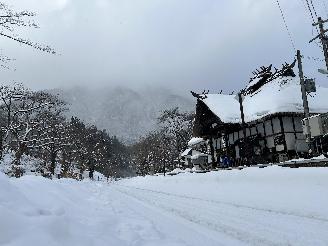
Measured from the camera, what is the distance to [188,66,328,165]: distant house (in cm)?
2766

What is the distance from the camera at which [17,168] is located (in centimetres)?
2045

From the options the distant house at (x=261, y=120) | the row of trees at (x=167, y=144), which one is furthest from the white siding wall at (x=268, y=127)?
the row of trees at (x=167, y=144)

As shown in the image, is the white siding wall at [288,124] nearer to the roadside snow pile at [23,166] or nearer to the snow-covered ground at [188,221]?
the snow-covered ground at [188,221]

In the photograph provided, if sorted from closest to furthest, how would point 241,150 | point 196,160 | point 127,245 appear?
1. point 127,245
2. point 241,150
3. point 196,160

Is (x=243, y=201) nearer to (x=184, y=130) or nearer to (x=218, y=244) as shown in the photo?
(x=218, y=244)

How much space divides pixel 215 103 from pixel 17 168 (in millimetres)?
19473

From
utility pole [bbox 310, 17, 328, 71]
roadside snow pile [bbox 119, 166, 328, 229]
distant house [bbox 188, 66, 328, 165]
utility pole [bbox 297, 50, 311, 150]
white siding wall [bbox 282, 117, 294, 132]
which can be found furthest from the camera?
white siding wall [bbox 282, 117, 294, 132]

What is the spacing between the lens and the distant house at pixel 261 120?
27656mm

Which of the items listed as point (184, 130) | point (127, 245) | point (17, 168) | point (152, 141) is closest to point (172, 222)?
point (127, 245)

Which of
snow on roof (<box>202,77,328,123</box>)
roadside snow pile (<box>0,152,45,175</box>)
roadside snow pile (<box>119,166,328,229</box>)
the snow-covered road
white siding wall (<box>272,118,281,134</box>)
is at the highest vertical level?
snow on roof (<box>202,77,328,123</box>)

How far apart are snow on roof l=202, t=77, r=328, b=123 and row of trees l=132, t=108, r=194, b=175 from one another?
12887 mm

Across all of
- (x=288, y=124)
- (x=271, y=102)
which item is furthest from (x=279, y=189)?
(x=271, y=102)

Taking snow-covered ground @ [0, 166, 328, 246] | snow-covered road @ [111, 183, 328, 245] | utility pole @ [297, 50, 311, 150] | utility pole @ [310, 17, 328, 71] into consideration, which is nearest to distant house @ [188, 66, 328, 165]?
utility pole @ [297, 50, 311, 150]

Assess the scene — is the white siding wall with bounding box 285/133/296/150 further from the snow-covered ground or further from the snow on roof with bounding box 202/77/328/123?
the snow-covered ground
